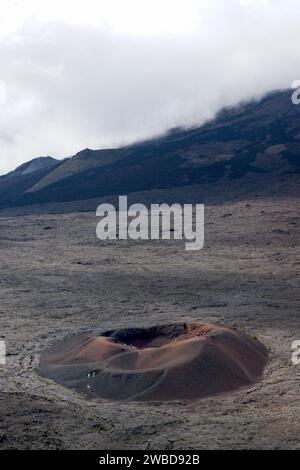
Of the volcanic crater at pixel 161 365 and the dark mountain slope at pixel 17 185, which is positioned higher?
the dark mountain slope at pixel 17 185

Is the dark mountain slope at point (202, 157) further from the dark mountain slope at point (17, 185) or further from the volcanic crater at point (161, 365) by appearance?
the volcanic crater at point (161, 365)

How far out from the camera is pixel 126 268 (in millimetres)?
28844

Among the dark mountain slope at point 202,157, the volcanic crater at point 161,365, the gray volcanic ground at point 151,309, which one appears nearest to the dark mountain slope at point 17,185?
the dark mountain slope at point 202,157

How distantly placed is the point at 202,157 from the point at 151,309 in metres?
43.8

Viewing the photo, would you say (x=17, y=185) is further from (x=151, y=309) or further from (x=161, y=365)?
(x=161, y=365)

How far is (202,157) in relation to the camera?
63156 millimetres

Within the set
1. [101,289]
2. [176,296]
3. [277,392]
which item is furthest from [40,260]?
[277,392]

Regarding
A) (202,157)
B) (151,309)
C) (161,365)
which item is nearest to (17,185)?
(202,157)

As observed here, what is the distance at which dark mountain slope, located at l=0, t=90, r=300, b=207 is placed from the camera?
187 ft

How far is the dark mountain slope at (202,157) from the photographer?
57.0 meters

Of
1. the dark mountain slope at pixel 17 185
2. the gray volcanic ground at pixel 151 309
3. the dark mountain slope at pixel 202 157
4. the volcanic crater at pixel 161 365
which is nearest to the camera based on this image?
the gray volcanic ground at pixel 151 309

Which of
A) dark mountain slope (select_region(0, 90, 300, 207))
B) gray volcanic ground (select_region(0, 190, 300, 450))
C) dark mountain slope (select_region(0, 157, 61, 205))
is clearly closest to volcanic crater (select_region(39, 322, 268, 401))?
gray volcanic ground (select_region(0, 190, 300, 450))

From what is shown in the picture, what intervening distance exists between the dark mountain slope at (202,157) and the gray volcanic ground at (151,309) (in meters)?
11.6

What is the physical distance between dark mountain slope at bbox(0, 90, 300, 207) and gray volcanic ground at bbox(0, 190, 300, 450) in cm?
1158
